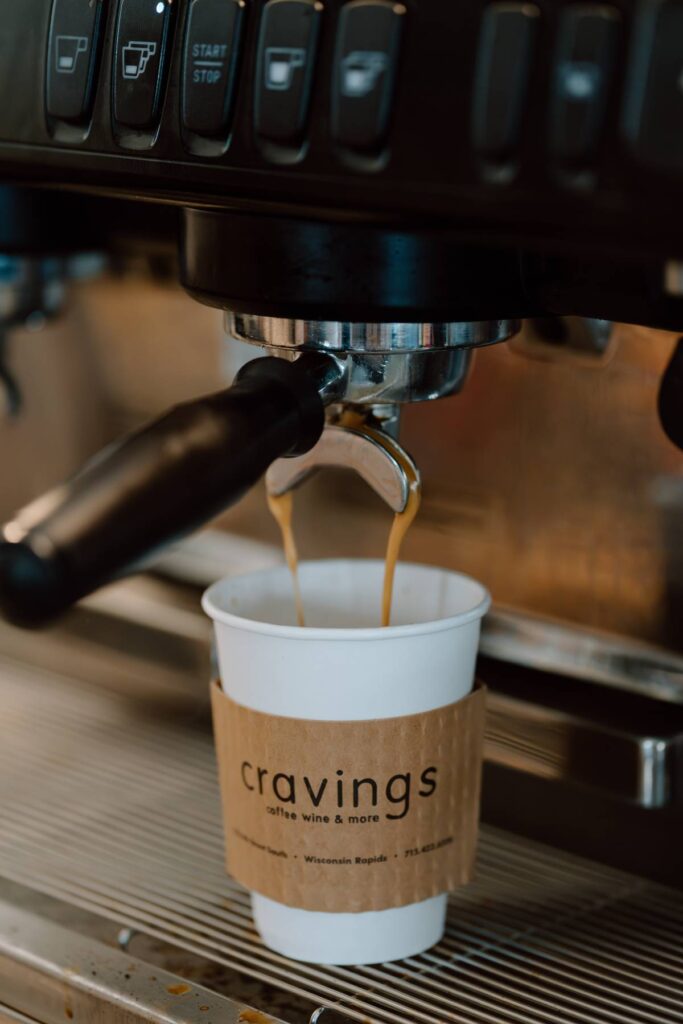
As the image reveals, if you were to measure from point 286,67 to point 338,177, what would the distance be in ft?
0.11

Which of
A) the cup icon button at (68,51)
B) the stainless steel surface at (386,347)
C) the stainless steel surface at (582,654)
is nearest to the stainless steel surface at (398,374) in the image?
the stainless steel surface at (386,347)

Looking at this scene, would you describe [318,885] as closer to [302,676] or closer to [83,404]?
[302,676]

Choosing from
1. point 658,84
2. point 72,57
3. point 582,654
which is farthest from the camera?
point 582,654

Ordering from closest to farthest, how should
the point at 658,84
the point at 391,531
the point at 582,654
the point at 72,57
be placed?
the point at 658,84, the point at 72,57, the point at 391,531, the point at 582,654

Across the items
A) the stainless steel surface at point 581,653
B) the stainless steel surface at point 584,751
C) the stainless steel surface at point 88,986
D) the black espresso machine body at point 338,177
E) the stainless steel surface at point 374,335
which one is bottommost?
the stainless steel surface at point 88,986

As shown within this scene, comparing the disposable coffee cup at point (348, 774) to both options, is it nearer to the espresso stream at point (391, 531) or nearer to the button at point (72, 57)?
the espresso stream at point (391, 531)

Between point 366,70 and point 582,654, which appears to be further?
point 582,654

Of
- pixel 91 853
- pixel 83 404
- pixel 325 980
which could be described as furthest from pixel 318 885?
pixel 83 404

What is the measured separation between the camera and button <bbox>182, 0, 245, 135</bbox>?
364 mm

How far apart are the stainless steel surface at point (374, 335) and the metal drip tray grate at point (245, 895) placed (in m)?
0.23

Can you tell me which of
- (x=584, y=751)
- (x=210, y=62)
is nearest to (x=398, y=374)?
(x=210, y=62)

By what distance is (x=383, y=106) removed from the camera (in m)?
0.33

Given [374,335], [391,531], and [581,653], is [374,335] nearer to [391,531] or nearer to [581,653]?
[391,531]

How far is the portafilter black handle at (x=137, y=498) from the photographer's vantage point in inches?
12.6
